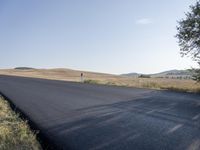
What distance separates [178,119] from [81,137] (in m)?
2.97

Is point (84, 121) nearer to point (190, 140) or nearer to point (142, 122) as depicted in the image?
point (142, 122)

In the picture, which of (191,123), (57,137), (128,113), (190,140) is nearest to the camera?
(190,140)

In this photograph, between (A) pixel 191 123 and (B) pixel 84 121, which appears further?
(B) pixel 84 121

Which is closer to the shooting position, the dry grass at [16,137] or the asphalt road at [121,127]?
the asphalt road at [121,127]

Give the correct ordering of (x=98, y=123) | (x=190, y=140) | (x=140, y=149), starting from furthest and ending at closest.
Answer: (x=98, y=123)
(x=190, y=140)
(x=140, y=149)

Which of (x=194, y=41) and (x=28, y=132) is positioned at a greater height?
(x=194, y=41)

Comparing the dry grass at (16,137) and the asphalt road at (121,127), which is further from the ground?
the asphalt road at (121,127)

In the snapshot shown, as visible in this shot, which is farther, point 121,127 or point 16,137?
point 121,127

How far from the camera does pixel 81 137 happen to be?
771 centimetres

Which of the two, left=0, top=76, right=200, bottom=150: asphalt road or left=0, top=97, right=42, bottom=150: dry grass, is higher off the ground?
left=0, top=76, right=200, bottom=150: asphalt road

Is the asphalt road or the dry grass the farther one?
the dry grass

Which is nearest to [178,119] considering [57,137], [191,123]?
[191,123]

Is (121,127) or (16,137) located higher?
(121,127)

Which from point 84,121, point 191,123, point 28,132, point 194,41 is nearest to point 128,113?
point 84,121
